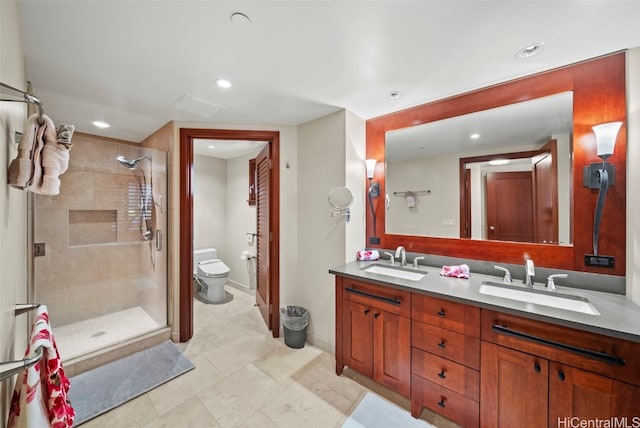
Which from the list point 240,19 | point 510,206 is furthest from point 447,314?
A: point 240,19

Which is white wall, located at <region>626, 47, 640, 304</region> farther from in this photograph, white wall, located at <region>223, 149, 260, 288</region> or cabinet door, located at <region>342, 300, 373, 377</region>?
white wall, located at <region>223, 149, 260, 288</region>

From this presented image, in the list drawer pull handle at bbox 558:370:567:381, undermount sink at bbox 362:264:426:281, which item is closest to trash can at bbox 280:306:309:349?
undermount sink at bbox 362:264:426:281

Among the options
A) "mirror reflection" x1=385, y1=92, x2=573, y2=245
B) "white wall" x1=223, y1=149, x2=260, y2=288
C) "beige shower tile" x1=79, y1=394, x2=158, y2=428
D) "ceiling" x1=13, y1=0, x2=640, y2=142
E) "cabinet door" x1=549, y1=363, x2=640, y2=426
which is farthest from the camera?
"white wall" x1=223, y1=149, x2=260, y2=288

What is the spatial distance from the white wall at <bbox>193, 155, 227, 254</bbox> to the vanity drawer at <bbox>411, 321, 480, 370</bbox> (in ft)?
11.8

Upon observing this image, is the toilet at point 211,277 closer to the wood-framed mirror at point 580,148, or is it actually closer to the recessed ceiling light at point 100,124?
the recessed ceiling light at point 100,124

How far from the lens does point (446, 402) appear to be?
1464 mm

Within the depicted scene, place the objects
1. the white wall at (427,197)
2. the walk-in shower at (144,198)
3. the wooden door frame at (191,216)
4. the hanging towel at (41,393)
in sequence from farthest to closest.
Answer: the walk-in shower at (144,198)
the wooden door frame at (191,216)
the white wall at (427,197)
the hanging towel at (41,393)

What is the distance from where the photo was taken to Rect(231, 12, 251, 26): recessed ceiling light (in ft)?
3.80

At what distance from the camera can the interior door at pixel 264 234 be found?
2.66 metres

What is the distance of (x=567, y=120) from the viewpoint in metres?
1.60

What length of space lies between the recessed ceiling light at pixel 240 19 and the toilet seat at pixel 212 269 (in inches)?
120

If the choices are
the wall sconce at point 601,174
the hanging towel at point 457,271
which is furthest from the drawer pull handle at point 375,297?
the wall sconce at point 601,174

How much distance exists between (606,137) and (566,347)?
1200 mm

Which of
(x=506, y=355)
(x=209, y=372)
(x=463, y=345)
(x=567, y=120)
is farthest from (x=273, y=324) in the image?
(x=567, y=120)
